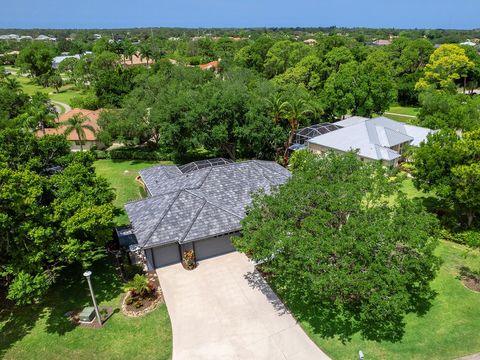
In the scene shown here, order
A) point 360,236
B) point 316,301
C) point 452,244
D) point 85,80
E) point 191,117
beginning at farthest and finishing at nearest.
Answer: point 85,80
point 191,117
point 452,244
point 316,301
point 360,236

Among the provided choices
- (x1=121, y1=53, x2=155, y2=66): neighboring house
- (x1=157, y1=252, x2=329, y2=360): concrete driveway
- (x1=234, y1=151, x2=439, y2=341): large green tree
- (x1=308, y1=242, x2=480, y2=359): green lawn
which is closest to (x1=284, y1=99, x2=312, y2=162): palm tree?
(x1=234, y1=151, x2=439, y2=341): large green tree

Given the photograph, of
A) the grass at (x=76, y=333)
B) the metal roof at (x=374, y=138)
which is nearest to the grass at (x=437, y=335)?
the grass at (x=76, y=333)

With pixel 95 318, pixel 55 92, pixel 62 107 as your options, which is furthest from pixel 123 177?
pixel 55 92

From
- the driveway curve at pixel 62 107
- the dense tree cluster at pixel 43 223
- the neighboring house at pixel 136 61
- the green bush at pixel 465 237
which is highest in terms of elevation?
the neighboring house at pixel 136 61

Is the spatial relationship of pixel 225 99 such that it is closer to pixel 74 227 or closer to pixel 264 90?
pixel 264 90

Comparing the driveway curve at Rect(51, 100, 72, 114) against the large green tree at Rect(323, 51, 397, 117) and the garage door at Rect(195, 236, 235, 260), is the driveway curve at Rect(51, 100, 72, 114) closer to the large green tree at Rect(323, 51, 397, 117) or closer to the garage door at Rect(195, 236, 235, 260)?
the large green tree at Rect(323, 51, 397, 117)

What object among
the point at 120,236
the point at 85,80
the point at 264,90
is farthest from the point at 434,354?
the point at 85,80

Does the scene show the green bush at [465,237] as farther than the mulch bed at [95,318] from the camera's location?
Yes

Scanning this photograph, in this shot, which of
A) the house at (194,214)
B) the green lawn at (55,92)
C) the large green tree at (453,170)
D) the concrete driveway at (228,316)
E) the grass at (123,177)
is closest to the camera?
the concrete driveway at (228,316)

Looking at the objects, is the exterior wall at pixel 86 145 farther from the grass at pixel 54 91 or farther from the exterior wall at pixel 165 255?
the grass at pixel 54 91
